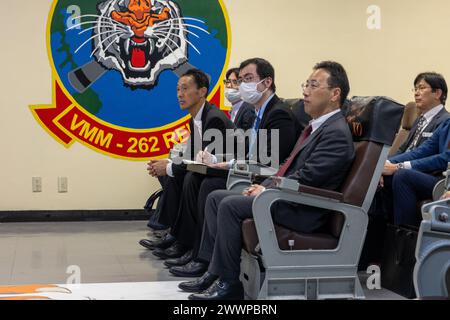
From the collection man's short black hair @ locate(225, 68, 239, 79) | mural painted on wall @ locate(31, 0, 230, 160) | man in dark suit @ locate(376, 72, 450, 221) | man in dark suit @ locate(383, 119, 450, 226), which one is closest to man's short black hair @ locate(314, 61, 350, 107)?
man in dark suit @ locate(383, 119, 450, 226)

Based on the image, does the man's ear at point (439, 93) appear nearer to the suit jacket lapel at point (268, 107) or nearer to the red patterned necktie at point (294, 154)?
the suit jacket lapel at point (268, 107)

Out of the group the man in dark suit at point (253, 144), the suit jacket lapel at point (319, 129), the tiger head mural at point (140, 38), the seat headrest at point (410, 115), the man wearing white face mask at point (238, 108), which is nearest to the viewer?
the suit jacket lapel at point (319, 129)

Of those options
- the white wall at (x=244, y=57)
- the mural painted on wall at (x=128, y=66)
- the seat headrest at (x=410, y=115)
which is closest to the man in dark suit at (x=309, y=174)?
the seat headrest at (x=410, y=115)

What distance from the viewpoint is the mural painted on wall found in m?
6.19

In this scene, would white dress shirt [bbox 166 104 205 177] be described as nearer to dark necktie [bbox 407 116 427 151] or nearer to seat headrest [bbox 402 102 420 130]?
dark necktie [bbox 407 116 427 151]

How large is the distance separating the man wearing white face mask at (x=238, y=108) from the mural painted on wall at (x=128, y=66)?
672 mm

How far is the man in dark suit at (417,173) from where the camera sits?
3.87 meters

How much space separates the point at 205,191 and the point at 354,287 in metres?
1.22

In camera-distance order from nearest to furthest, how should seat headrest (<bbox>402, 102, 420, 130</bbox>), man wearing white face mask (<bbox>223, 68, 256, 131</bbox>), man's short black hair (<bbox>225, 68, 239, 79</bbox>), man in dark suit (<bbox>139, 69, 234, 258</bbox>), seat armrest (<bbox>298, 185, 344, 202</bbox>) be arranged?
1. seat armrest (<bbox>298, 185, 344, 202</bbox>)
2. man in dark suit (<bbox>139, 69, 234, 258</bbox>)
3. man wearing white face mask (<bbox>223, 68, 256, 131</bbox>)
4. seat headrest (<bbox>402, 102, 420, 130</bbox>)
5. man's short black hair (<bbox>225, 68, 239, 79</bbox>)

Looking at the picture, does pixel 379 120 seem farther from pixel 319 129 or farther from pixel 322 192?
pixel 322 192

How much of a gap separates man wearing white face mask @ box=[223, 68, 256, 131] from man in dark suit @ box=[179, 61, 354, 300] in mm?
1278

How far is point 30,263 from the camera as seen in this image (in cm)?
450

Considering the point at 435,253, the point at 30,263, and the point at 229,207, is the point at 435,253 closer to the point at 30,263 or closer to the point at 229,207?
the point at 229,207
